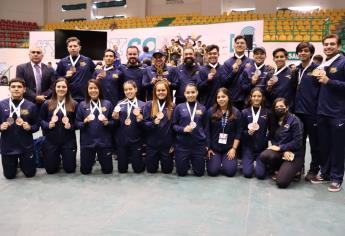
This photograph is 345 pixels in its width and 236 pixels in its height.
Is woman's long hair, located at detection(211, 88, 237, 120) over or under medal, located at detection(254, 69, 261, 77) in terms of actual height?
under

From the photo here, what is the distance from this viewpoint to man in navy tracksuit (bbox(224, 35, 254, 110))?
511 centimetres

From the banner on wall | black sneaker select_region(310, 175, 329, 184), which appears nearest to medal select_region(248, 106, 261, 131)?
black sneaker select_region(310, 175, 329, 184)

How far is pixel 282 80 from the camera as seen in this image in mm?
4844

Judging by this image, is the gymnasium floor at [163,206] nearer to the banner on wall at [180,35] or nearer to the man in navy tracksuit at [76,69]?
the man in navy tracksuit at [76,69]

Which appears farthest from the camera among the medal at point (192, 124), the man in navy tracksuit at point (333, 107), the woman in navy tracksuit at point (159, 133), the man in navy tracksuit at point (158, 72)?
the man in navy tracksuit at point (158, 72)

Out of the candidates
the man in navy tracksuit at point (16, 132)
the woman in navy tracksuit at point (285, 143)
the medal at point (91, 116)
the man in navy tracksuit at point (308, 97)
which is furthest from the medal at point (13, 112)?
the man in navy tracksuit at point (308, 97)

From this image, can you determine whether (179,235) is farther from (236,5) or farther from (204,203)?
(236,5)

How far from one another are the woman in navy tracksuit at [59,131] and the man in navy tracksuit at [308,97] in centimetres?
315

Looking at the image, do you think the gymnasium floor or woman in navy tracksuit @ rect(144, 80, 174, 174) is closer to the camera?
the gymnasium floor

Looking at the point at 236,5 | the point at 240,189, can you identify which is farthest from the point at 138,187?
the point at 236,5

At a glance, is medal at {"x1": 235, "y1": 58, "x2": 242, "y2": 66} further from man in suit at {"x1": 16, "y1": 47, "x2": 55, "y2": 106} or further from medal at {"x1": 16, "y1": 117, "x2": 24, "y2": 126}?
medal at {"x1": 16, "y1": 117, "x2": 24, "y2": 126}

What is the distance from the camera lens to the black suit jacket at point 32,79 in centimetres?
527

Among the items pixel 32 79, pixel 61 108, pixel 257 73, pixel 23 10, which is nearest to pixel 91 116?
pixel 61 108

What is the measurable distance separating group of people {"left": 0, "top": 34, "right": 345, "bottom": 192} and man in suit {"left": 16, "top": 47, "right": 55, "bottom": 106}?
2cm
